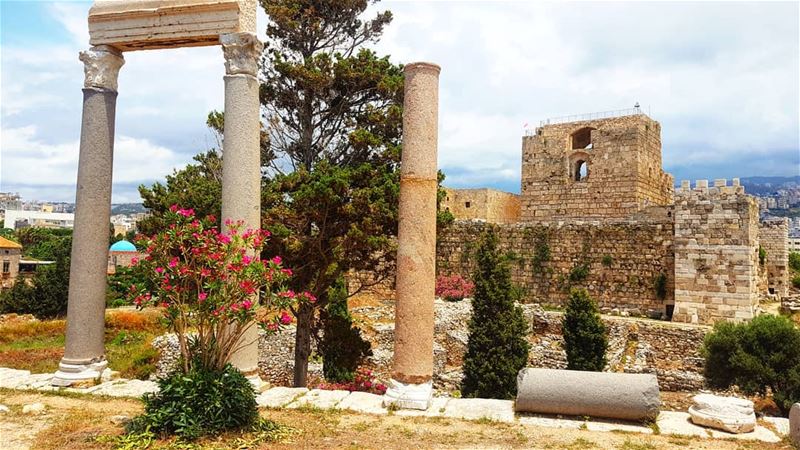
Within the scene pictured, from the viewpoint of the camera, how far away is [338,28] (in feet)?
51.6

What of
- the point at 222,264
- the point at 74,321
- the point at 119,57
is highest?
the point at 119,57

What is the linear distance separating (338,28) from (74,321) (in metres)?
10.3

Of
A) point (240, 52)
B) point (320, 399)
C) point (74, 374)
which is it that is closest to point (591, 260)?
point (320, 399)

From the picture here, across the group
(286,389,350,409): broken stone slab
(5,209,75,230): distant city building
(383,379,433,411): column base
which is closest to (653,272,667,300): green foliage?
(383,379,433,411): column base

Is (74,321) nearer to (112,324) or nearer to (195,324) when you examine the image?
(195,324)

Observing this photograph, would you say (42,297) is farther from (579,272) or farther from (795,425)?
(795,425)

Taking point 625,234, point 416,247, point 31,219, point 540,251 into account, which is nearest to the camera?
point 416,247

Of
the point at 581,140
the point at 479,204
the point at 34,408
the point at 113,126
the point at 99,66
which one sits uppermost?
the point at 581,140

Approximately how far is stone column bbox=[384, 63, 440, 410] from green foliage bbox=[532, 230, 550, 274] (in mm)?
13849

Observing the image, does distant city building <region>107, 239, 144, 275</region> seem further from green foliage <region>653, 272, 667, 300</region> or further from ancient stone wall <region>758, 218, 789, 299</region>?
ancient stone wall <region>758, 218, 789, 299</region>

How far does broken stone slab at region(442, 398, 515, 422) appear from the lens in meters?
8.19

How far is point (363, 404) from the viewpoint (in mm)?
8711

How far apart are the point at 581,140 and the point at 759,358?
1923cm

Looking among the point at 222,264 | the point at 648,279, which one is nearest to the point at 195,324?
the point at 222,264
